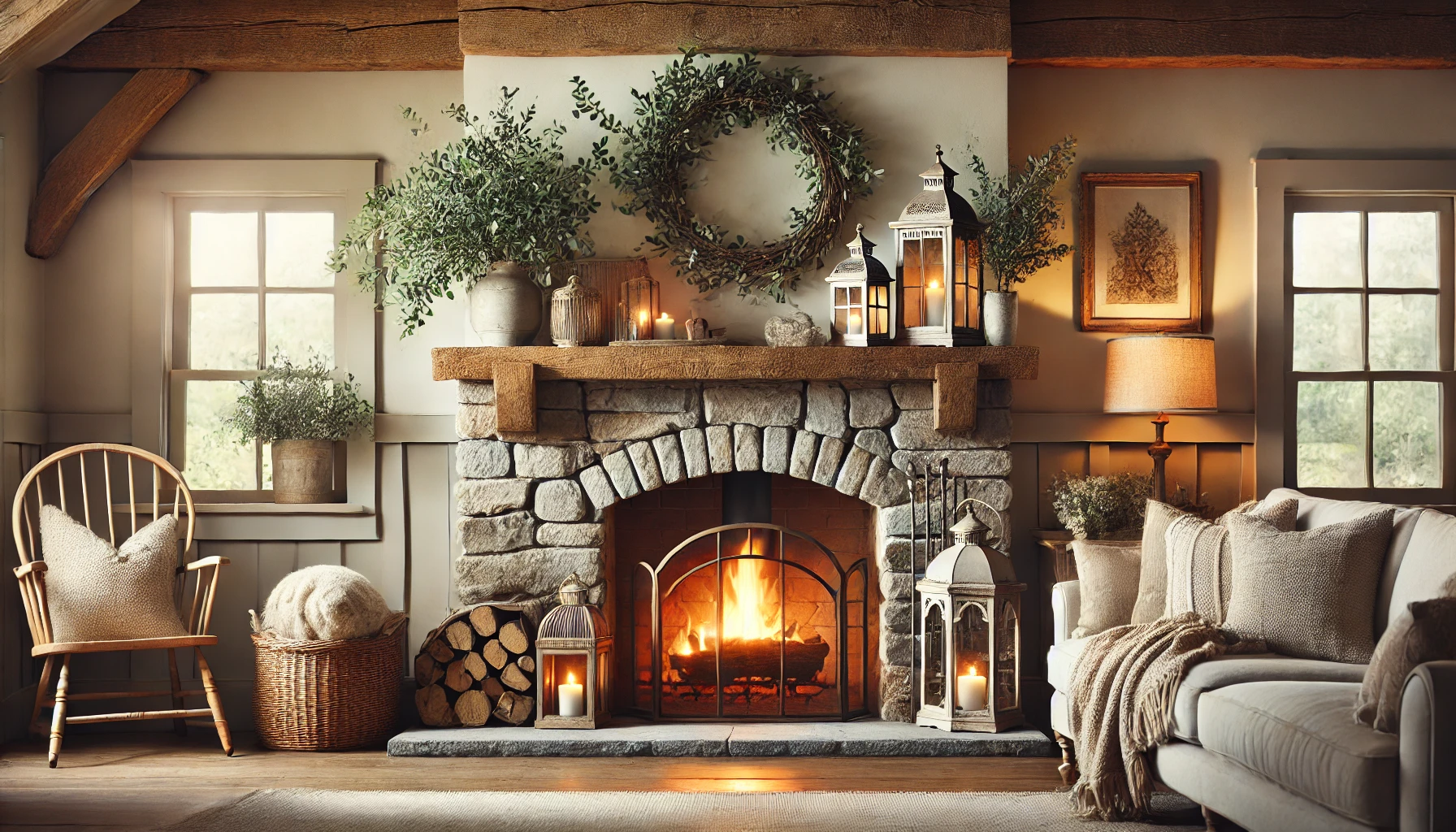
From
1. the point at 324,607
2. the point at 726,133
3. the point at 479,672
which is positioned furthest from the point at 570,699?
the point at 726,133

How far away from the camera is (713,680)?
4.19 m

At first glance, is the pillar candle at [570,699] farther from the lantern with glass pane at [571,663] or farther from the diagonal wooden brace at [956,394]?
the diagonal wooden brace at [956,394]

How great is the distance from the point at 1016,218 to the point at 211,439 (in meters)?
3.07

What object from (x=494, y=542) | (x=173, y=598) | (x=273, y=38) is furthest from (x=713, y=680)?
(x=273, y=38)

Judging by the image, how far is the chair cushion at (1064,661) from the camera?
333 centimetres

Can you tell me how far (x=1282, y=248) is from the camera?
4.38 metres

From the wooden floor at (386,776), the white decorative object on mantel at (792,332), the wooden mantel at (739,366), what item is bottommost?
the wooden floor at (386,776)

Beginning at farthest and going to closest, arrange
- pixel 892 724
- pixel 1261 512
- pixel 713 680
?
pixel 713 680, pixel 892 724, pixel 1261 512

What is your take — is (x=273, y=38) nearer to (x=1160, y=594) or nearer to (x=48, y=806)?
(x=48, y=806)

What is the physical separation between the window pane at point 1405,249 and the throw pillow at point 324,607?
12.7 ft

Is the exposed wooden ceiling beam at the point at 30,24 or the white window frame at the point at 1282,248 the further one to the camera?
the white window frame at the point at 1282,248

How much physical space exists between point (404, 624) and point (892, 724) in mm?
1729

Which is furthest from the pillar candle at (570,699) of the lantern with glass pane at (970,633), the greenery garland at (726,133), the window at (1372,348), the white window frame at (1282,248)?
the window at (1372,348)

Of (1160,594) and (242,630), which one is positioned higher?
(1160,594)
